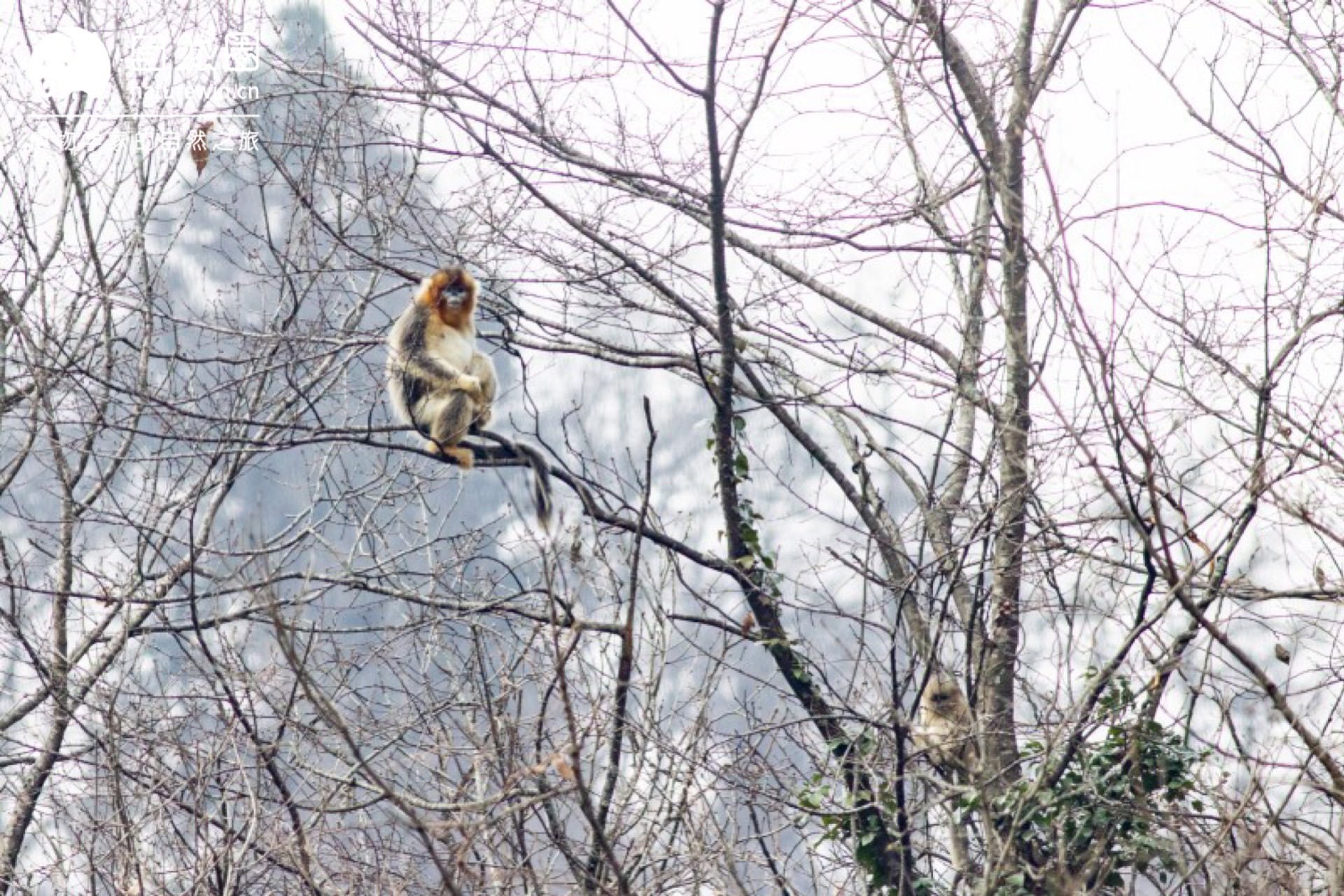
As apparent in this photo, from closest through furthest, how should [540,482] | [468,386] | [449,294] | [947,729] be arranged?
1. [540,482]
2. [947,729]
3. [468,386]
4. [449,294]

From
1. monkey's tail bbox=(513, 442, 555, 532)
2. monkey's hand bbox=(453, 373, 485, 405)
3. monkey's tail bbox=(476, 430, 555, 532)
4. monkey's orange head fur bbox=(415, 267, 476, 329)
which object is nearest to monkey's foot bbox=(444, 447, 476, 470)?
monkey's tail bbox=(476, 430, 555, 532)

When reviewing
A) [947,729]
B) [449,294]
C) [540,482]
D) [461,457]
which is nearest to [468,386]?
[461,457]

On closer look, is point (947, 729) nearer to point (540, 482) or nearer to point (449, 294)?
point (540, 482)

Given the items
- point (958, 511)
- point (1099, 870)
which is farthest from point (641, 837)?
point (958, 511)

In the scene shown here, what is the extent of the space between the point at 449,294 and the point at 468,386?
62 cm

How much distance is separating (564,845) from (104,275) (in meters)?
7.29

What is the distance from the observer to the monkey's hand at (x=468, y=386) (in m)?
7.79

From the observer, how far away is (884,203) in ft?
25.6

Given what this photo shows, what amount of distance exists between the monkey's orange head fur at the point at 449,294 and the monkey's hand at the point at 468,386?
0.44 metres

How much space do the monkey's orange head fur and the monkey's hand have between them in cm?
44

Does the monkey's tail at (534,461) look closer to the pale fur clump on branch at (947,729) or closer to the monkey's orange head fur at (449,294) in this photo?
the monkey's orange head fur at (449,294)

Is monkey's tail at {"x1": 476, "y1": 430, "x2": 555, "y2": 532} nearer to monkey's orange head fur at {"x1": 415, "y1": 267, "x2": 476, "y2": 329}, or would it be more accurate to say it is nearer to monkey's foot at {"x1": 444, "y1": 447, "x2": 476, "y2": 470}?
monkey's foot at {"x1": 444, "y1": 447, "x2": 476, "y2": 470}

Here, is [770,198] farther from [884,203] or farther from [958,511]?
[958,511]

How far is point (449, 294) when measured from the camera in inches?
318
